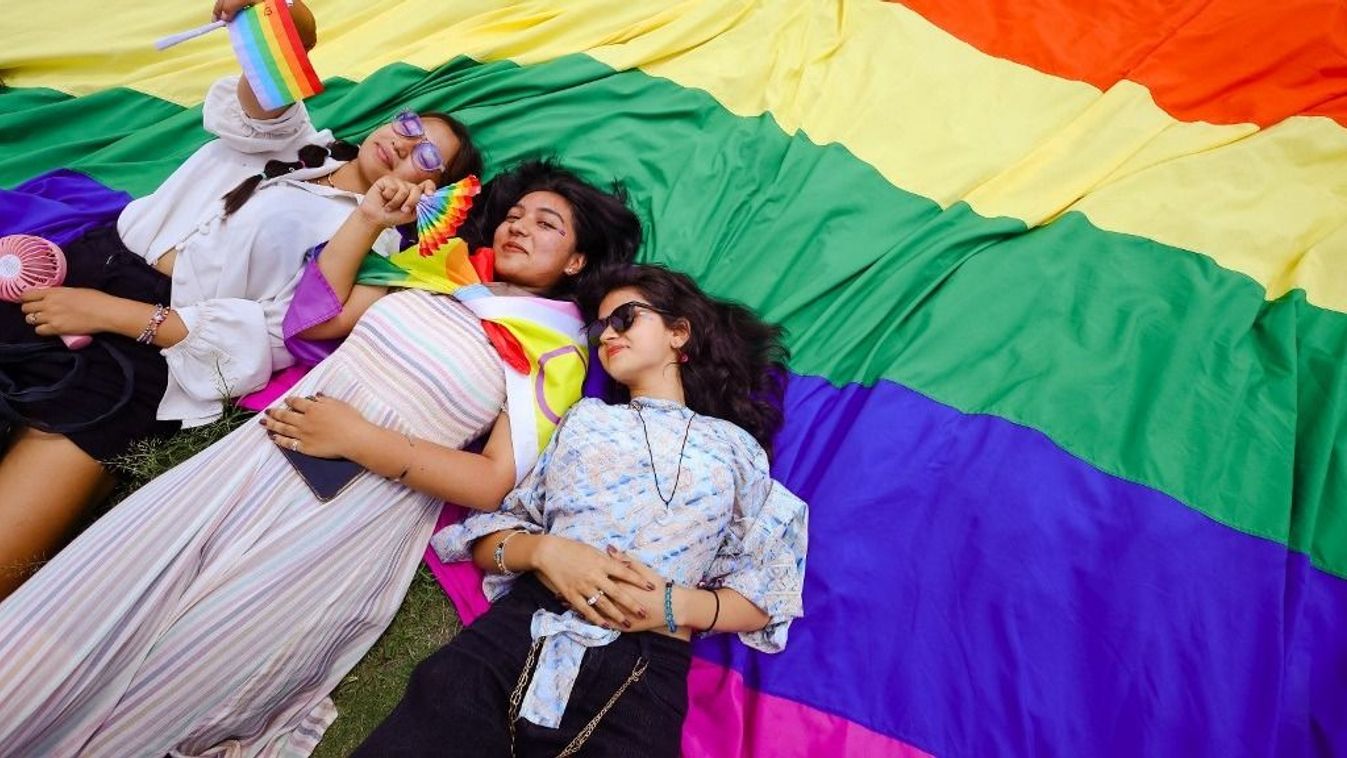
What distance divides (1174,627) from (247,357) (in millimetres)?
2638

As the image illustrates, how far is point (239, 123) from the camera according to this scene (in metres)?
2.83

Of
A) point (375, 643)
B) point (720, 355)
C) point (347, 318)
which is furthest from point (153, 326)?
point (720, 355)

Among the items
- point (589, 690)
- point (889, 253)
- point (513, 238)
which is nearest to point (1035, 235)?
point (889, 253)

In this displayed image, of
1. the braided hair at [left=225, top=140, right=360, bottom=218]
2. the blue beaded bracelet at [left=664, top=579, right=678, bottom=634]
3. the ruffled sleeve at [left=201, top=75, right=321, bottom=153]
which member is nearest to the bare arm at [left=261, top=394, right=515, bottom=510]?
the blue beaded bracelet at [left=664, top=579, right=678, bottom=634]

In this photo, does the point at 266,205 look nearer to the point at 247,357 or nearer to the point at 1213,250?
the point at 247,357

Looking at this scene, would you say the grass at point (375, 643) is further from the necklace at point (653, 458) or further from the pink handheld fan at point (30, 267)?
the necklace at point (653, 458)

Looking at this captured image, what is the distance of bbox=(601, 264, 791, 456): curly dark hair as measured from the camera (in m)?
2.54

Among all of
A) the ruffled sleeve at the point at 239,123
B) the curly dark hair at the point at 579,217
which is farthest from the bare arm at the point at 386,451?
the ruffled sleeve at the point at 239,123

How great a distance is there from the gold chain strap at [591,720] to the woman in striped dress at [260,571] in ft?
1.62

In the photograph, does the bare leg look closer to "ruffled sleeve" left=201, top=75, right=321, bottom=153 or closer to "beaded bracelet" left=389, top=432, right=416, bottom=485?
"beaded bracelet" left=389, top=432, right=416, bottom=485

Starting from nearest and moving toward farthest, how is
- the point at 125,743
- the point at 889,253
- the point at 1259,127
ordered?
the point at 125,743, the point at 889,253, the point at 1259,127

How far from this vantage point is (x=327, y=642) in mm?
2189

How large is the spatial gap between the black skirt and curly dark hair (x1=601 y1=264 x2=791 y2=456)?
4.54ft

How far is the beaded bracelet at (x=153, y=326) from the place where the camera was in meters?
2.50
